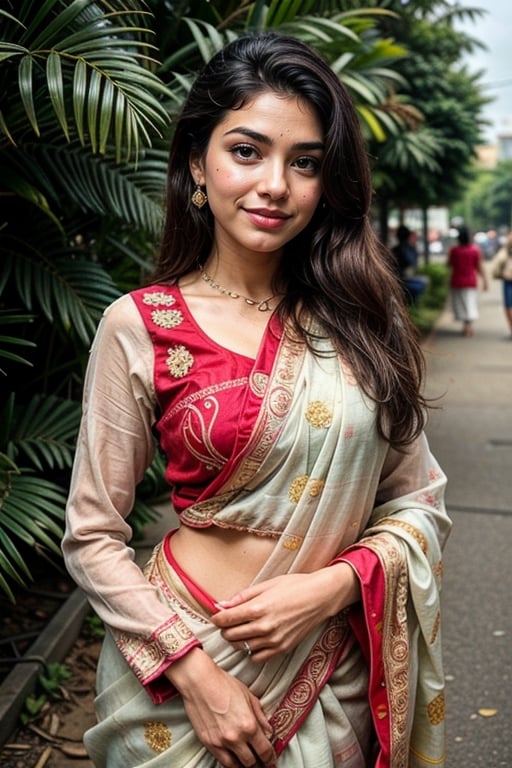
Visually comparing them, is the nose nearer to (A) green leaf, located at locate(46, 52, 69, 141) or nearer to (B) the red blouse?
(B) the red blouse

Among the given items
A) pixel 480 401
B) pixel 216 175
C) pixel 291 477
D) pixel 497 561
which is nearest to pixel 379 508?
pixel 291 477

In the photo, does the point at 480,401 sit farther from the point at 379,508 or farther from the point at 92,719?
the point at 379,508

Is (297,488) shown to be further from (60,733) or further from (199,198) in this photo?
(60,733)

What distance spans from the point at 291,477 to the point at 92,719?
2.17 m

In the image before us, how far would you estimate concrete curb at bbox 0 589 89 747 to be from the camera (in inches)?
128

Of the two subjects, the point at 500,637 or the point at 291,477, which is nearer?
the point at 291,477

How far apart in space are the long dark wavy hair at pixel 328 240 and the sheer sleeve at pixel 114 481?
0.21m

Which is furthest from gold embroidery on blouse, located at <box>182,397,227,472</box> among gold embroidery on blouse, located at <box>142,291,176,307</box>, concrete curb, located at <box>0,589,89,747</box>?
concrete curb, located at <box>0,589,89,747</box>

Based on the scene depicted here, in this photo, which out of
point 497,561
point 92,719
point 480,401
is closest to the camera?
point 92,719

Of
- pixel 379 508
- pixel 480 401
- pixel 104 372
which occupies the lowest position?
pixel 480 401

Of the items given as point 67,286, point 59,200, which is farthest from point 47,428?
point 59,200

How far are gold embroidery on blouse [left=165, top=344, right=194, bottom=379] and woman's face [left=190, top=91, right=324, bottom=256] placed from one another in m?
0.23

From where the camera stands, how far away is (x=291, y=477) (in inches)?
65.8

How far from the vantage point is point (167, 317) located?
5.70 feet
